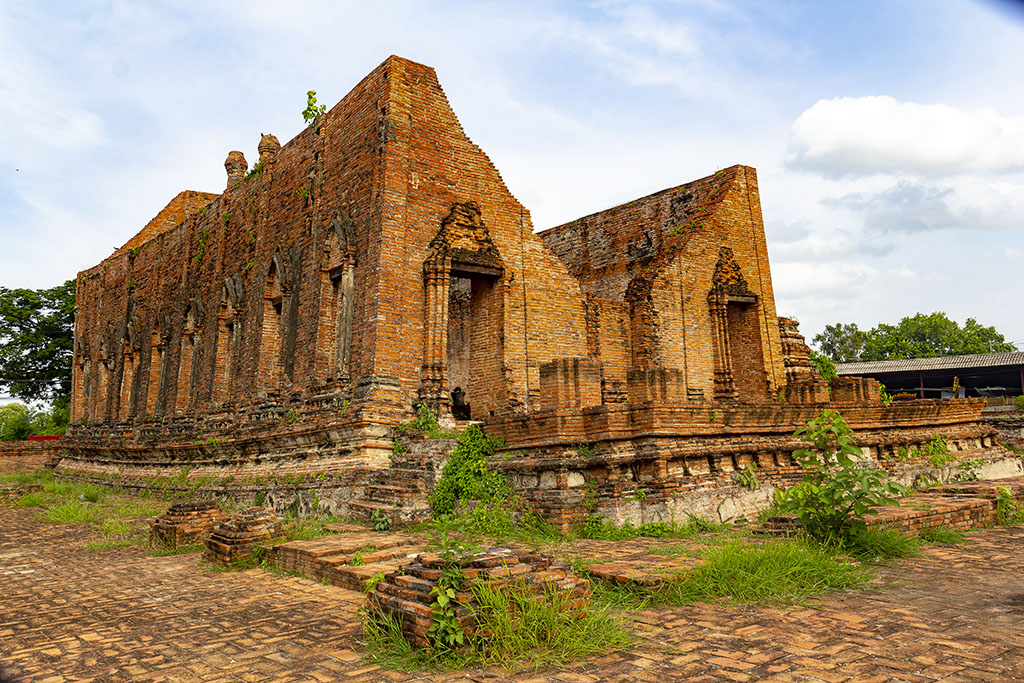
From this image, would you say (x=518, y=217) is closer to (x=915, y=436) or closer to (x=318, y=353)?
(x=318, y=353)

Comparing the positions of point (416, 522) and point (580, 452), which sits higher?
point (580, 452)

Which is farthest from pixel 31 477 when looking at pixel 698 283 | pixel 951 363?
pixel 951 363

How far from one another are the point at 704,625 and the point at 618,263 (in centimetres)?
1204

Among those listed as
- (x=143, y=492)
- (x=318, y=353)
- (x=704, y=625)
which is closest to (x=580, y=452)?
(x=704, y=625)

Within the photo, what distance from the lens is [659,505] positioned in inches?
269

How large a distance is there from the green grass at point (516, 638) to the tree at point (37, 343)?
111 feet

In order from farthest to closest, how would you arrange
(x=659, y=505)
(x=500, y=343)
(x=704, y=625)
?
(x=500, y=343) < (x=659, y=505) < (x=704, y=625)

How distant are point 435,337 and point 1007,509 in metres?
7.40

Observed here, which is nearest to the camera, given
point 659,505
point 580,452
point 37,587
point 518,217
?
point 37,587

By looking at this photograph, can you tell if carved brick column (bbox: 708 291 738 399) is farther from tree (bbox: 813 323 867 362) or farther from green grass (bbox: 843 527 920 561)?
tree (bbox: 813 323 867 362)

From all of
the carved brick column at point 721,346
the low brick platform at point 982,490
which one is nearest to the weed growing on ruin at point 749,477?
the low brick platform at point 982,490

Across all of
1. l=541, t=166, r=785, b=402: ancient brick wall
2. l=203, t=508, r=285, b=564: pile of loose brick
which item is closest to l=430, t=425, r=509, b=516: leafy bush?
l=203, t=508, r=285, b=564: pile of loose brick

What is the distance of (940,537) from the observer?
625 cm

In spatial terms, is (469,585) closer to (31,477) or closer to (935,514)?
(935,514)
